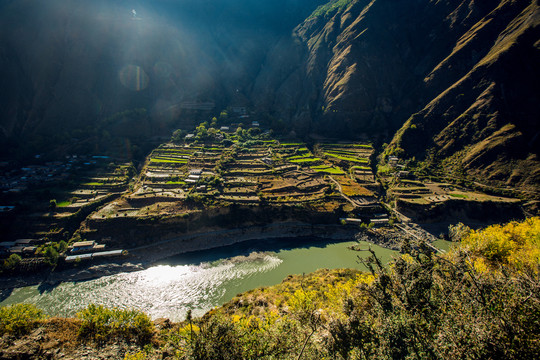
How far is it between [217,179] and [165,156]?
27371 millimetres

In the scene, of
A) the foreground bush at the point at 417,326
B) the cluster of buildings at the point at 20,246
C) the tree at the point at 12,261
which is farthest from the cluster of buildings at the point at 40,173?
the foreground bush at the point at 417,326

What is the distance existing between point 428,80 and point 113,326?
118 metres

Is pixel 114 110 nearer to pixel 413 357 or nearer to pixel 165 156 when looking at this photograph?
pixel 165 156

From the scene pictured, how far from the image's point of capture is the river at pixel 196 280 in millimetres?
36156

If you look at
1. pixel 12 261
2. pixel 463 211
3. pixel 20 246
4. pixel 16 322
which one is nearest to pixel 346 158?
pixel 463 211

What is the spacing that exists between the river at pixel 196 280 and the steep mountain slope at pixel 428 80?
47.8 m

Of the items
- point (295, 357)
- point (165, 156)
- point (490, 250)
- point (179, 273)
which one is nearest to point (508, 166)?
point (490, 250)

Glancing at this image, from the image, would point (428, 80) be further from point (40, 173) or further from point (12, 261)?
point (40, 173)

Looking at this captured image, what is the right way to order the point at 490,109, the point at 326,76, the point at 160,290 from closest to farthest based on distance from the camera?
the point at 160,290, the point at 490,109, the point at 326,76

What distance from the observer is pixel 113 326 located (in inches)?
895

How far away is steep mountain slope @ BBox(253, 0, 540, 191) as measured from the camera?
213 feet

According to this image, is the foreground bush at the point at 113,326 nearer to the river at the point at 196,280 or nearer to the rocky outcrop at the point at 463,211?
the river at the point at 196,280

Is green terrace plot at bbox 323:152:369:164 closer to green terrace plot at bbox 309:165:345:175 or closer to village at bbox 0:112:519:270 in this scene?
village at bbox 0:112:519:270

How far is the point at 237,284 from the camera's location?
40156 millimetres
